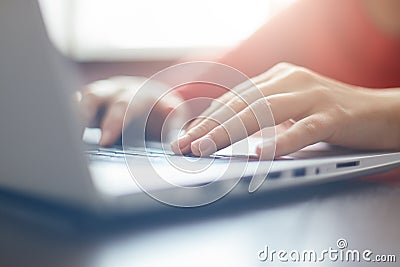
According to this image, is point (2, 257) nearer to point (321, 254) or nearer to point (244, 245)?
point (244, 245)

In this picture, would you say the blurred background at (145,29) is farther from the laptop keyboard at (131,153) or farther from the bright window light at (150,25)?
the laptop keyboard at (131,153)

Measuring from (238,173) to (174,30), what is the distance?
25 cm

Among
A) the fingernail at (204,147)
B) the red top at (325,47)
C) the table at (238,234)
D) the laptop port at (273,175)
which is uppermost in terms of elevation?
the red top at (325,47)

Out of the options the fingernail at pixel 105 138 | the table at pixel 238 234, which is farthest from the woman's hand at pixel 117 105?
the table at pixel 238 234

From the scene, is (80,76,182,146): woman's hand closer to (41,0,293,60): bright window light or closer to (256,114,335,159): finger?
(41,0,293,60): bright window light

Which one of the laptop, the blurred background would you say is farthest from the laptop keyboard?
the blurred background

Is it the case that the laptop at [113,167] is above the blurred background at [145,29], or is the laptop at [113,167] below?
below

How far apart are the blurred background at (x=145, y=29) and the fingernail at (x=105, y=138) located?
9 cm

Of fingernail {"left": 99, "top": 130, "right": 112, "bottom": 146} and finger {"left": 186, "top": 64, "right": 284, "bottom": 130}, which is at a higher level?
finger {"left": 186, "top": 64, "right": 284, "bottom": 130}

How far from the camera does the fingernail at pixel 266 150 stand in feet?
3.28

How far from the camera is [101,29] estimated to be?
1047mm

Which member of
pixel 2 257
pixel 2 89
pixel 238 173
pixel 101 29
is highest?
pixel 101 29

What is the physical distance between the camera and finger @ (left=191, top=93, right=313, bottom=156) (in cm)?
100

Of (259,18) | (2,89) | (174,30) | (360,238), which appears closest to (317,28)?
(259,18)
